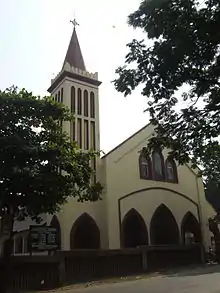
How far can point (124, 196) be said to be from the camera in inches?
1120

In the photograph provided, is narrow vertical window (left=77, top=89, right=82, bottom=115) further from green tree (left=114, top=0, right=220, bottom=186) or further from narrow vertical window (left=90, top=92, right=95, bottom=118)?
green tree (left=114, top=0, right=220, bottom=186)

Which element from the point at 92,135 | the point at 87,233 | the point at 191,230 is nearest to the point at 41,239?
the point at 87,233

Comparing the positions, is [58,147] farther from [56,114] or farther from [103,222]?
[103,222]

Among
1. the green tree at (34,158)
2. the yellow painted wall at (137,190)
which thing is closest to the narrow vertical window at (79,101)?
the yellow painted wall at (137,190)

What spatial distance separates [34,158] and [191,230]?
68.8 feet

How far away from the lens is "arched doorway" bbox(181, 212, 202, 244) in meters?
31.5

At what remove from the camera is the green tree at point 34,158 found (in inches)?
570

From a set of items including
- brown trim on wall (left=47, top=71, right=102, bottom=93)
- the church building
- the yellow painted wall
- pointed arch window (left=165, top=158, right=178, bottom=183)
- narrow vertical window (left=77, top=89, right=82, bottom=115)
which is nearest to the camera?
the church building

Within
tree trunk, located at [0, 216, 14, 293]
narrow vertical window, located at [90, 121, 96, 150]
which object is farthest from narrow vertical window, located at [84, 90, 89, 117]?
tree trunk, located at [0, 216, 14, 293]

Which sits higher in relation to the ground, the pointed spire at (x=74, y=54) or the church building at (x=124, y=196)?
the pointed spire at (x=74, y=54)

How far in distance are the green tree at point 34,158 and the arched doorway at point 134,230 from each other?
12.4 m

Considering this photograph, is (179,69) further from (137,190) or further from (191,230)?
(191,230)

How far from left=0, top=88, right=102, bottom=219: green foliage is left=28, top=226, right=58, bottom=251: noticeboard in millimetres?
1452

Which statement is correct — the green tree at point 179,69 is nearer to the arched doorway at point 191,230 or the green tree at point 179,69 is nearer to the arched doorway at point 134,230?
the arched doorway at point 134,230
